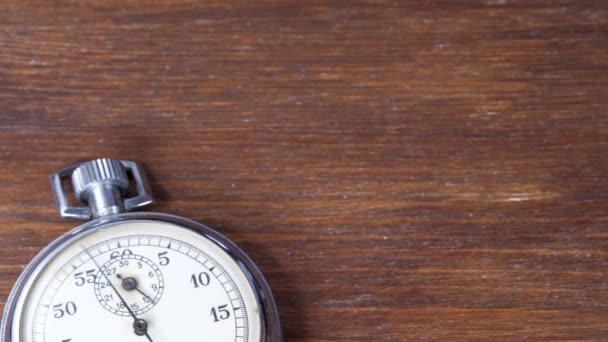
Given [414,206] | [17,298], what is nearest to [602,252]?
[414,206]

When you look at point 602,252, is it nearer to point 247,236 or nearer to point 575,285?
point 575,285

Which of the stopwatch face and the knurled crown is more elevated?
the knurled crown

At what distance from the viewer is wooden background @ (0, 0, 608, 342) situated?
2.57 ft

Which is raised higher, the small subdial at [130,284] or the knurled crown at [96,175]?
the knurled crown at [96,175]

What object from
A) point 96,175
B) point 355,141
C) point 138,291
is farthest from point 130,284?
point 355,141

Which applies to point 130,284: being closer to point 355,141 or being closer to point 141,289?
point 141,289

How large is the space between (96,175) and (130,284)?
0.12 m

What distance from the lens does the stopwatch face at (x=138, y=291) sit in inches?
27.6

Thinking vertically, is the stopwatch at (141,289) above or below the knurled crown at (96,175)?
below

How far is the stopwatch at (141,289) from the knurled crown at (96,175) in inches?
1.5

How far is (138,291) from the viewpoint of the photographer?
28.4 inches

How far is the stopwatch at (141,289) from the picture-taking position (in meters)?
0.70

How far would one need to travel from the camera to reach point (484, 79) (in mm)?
896

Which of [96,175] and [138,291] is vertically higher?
[96,175]
